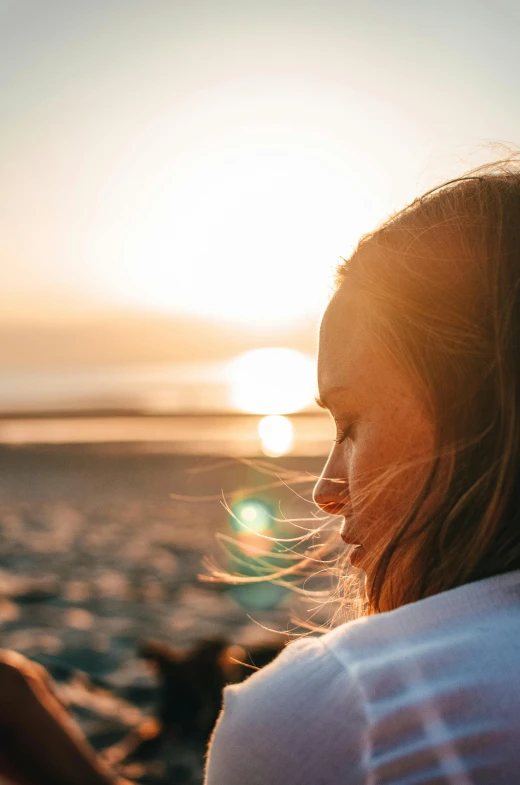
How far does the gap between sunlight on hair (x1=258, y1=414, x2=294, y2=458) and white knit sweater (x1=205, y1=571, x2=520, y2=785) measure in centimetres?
1966

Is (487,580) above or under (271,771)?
above

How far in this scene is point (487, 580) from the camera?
1.02m

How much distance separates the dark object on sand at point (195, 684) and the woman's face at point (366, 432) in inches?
113

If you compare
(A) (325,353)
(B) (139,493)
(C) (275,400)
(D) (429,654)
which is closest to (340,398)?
(A) (325,353)

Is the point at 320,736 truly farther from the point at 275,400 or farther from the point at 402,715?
the point at 275,400

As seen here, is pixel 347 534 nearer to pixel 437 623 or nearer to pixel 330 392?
pixel 330 392

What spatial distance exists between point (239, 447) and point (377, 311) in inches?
882

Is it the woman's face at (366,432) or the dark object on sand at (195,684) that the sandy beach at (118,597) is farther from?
the woman's face at (366,432)

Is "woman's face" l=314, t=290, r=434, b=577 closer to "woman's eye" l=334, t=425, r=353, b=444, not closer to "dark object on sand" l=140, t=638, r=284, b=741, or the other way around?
"woman's eye" l=334, t=425, r=353, b=444

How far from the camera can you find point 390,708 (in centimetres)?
86

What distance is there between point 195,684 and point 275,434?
24.0 metres

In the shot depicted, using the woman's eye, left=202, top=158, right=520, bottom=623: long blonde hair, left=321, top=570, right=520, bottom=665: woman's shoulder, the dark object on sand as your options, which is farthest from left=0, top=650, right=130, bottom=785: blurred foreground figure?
the dark object on sand

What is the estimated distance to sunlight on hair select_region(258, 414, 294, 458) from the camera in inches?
902

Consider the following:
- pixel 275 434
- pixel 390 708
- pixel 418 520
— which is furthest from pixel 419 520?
pixel 275 434
